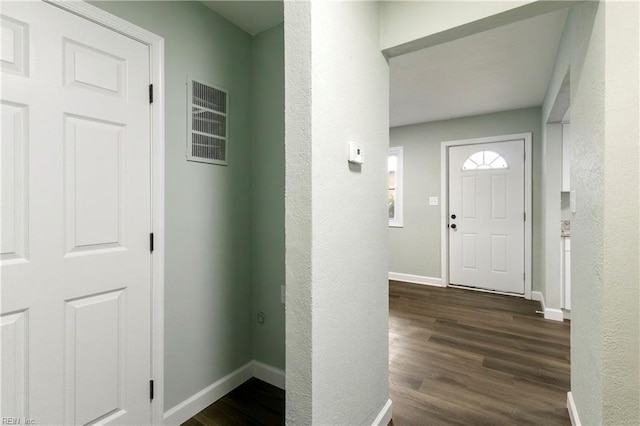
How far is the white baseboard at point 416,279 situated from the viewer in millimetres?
4665

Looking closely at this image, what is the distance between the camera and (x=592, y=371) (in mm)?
1329

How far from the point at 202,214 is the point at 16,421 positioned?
1.17m

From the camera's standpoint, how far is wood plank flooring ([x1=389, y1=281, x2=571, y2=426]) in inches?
74.0

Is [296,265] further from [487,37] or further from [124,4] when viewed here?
[487,37]

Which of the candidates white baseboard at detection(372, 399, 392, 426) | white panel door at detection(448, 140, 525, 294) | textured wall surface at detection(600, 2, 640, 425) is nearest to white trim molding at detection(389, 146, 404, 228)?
white panel door at detection(448, 140, 525, 294)

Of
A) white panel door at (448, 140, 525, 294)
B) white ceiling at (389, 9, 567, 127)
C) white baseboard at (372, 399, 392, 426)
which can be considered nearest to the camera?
white baseboard at (372, 399, 392, 426)

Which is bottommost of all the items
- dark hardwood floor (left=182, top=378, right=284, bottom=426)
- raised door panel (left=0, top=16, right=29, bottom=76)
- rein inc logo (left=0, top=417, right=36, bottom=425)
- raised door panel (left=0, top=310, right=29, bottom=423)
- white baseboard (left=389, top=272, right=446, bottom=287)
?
dark hardwood floor (left=182, top=378, right=284, bottom=426)

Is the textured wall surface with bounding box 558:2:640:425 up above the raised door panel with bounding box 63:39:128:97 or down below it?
below

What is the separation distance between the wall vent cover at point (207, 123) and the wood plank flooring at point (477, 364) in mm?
1955

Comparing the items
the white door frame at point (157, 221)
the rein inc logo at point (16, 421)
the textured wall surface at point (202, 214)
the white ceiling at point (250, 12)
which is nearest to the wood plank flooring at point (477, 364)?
the textured wall surface at point (202, 214)

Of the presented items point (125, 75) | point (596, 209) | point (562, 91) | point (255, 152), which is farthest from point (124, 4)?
point (562, 91)

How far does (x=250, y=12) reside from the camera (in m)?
1.98

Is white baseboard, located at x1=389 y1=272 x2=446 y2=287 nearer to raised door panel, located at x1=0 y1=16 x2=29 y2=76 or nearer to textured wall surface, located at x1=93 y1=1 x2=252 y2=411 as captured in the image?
textured wall surface, located at x1=93 y1=1 x2=252 y2=411

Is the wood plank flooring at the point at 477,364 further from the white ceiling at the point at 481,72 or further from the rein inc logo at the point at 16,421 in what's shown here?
the white ceiling at the point at 481,72
